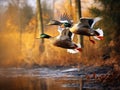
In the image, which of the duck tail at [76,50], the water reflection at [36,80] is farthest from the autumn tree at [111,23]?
the water reflection at [36,80]

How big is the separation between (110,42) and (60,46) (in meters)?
0.48

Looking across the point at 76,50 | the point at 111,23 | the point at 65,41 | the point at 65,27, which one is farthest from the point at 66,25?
the point at 111,23

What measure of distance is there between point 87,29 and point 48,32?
0.39 metres

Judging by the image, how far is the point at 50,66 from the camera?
10.5 ft

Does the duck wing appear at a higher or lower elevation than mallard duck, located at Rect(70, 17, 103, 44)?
higher

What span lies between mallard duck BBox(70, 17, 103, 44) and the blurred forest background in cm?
4

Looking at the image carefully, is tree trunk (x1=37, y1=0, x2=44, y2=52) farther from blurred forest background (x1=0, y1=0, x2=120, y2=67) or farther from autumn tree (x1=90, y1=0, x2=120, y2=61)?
autumn tree (x1=90, y1=0, x2=120, y2=61)

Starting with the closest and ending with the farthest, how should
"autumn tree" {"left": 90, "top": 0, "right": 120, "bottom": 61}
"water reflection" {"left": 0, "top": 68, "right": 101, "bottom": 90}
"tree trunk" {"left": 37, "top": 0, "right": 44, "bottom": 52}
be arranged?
1. "autumn tree" {"left": 90, "top": 0, "right": 120, "bottom": 61}
2. "water reflection" {"left": 0, "top": 68, "right": 101, "bottom": 90}
3. "tree trunk" {"left": 37, "top": 0, "right": 44, "bottom": 52}

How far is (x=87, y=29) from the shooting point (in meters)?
3.07

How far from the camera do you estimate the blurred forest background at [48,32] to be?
301 centimetres

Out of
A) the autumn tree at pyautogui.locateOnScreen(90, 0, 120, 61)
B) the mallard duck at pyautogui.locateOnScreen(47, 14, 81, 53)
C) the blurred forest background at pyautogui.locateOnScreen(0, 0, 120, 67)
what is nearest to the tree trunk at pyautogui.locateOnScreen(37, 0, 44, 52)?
the blurred forest background at pyautogui.locateOnScreen(0, 0, 120, 67)

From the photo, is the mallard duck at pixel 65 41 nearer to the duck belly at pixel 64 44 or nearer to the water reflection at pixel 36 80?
the duck belly at pixel 64 44

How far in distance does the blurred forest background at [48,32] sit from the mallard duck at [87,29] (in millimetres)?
39

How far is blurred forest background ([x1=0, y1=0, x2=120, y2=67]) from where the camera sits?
3.01 m
